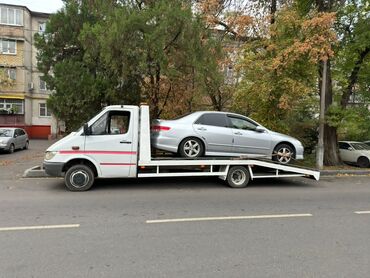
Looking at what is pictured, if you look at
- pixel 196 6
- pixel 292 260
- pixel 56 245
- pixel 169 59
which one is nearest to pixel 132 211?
pixel 56 245

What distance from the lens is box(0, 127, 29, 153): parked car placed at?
798 inches

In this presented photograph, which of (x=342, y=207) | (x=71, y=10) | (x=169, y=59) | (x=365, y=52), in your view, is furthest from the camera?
(x=365, y=52)

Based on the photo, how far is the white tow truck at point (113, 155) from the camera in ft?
29.1

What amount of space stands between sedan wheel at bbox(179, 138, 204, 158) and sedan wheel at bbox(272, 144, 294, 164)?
2.36m

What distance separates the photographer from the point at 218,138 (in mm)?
9883

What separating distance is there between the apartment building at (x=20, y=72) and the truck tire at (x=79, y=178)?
29.0 metres

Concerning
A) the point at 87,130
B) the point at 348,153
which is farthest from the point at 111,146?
the point at 348,153

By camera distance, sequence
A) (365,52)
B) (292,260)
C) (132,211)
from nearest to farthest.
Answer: (292,260), (132,211), (365,52)

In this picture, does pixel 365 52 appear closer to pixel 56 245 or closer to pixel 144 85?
pixel 144 85

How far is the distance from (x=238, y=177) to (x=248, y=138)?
1194 mm

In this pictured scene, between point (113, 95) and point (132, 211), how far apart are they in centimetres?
762

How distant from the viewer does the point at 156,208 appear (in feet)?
23.5

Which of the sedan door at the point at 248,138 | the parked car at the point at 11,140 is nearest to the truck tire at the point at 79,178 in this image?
the sedan door at the point at 248,138

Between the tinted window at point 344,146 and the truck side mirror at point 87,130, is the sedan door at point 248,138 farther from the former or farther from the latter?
the tinted window at point 344,146
